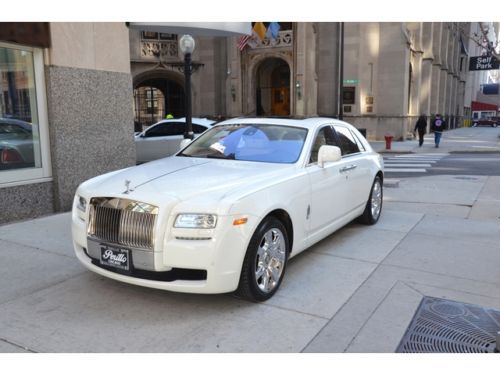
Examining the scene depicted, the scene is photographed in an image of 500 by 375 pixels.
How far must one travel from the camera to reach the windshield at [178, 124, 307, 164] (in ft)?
17.3

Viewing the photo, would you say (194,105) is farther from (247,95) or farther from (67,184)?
(67,184)

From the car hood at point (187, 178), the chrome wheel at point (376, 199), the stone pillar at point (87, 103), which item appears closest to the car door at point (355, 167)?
the chrome wheel at point (376, 199)

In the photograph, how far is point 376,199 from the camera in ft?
24.0

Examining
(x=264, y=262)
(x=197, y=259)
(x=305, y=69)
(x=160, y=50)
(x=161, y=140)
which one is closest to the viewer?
(x=197, y=259)

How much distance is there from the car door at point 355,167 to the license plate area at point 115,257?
10.3 ft

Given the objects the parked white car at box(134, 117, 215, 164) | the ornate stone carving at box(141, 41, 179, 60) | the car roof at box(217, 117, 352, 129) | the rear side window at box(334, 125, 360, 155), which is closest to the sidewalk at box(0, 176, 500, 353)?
the rear side window at box(334, 125, 360, 155)

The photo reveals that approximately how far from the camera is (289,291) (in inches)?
179

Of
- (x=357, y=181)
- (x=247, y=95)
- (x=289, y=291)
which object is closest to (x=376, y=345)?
(x=289, y=291)

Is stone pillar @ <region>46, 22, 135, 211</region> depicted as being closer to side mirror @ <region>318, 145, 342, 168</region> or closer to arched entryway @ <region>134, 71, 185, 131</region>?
side mirror @ <region>318, 145, 342, 168</region>

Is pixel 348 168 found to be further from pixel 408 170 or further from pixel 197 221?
pixel 408 170

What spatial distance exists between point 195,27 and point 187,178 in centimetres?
580

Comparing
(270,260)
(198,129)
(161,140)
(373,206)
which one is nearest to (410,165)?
(198,129)

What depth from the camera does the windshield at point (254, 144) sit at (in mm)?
5266

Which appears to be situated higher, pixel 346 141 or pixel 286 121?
pixel 286 121
